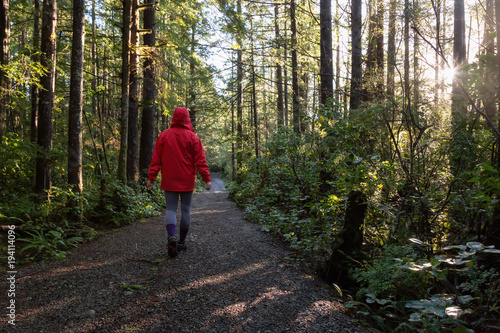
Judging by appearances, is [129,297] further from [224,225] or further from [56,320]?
[224,225]

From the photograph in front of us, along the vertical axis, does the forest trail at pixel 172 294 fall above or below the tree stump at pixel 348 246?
below

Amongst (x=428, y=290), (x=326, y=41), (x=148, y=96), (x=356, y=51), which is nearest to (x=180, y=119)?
(x=428, y=290)

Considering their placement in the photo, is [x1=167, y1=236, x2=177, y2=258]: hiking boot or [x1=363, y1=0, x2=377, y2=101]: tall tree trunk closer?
[x1=167, y1=236, x2=177, y2=258]: hiking boot

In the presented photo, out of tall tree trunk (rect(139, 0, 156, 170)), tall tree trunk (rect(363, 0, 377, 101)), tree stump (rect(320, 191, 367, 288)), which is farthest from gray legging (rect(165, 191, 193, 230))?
tall tree trunk (rect(139, 0, 156, 170))

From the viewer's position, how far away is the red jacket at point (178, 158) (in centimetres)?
457

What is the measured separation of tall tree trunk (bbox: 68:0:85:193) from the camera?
6070mm

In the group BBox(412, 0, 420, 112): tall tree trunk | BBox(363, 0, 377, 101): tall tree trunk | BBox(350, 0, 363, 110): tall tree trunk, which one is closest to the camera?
BBox(412, 0, 420, 112): tall tree trunk

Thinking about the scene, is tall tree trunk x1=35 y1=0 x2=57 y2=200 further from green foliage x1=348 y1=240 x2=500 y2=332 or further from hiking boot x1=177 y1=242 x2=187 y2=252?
green foliage x1=348 y1=240 x2=500 y2=332

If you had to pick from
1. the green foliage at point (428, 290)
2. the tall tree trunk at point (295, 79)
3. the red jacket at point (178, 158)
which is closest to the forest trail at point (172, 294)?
the green foliage at point (428, 290)

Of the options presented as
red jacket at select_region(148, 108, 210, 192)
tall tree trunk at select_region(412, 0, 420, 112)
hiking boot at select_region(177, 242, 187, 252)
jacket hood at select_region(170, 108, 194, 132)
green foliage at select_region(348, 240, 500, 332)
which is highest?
tall tree trunk at select_region(412, 0, 420, 112)

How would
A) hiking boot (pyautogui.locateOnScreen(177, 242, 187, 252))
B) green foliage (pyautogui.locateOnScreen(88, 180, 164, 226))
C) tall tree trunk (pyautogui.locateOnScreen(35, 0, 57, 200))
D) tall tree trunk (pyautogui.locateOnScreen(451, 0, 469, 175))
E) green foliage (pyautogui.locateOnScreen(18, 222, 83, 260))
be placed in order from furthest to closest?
tall tree trunk (pyautogui.locateOnScreen(35, 0, 57, 200))
green foliage (pyautogui.locateOnScreen(88, 180, 164, 226))
hiking boot (pyautogui.locateOnScreen(177, 242, 187, 252))
green foliage (pyautogui.locateOnScreen(18, 222, 83, 260))
tall tree trunk (pyautogui.locateOnScreen(451, 0, 469, 175))

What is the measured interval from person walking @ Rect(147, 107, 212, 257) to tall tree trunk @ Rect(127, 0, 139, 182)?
4.63 meters

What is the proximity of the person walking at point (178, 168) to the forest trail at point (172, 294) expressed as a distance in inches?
22.7

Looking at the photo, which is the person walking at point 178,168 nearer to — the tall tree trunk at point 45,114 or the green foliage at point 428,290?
the green foliage at point 428,290
